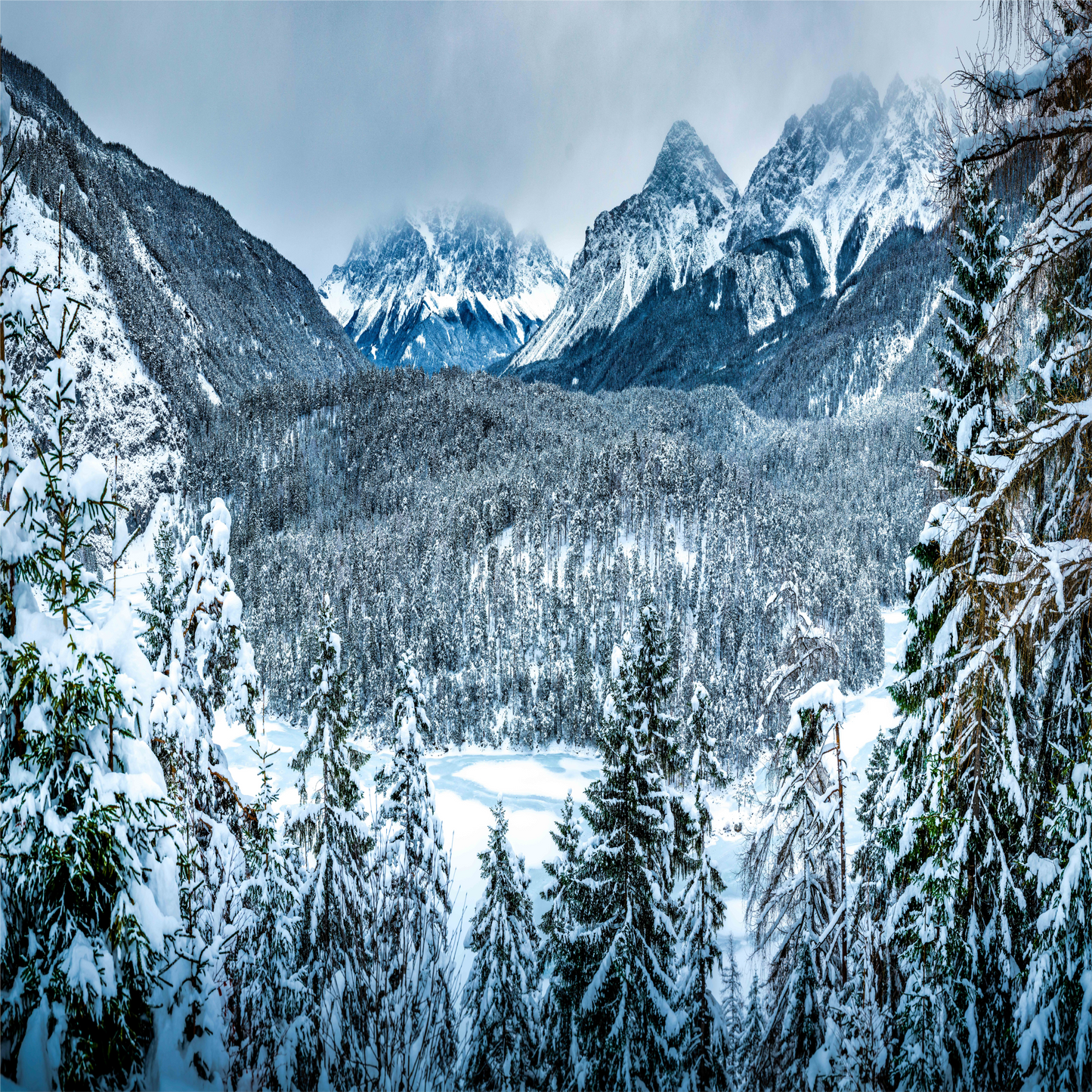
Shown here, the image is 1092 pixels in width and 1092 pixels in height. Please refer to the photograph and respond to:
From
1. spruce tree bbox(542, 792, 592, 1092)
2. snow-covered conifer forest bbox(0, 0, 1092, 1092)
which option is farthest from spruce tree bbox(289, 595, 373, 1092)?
spruce tree bbox(542, 792, 592, 1092)

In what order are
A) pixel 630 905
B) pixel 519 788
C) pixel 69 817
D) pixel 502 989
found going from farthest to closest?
pixel 519 788
pixel 502 989
pixel 630 905
pixel 69 817

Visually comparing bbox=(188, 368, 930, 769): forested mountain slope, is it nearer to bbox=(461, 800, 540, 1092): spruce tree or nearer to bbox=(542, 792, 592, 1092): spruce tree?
bbox=(542, 792, 592, 1092): spruce tree

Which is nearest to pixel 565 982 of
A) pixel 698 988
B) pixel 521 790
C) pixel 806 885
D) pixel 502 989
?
pixel 502 989

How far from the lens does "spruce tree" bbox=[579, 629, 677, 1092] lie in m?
10.2

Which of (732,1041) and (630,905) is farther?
(732,1041)

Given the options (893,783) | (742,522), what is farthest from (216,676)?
(742,522)

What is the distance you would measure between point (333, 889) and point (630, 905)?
5.72 m

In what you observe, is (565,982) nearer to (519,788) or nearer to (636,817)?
(636,817)

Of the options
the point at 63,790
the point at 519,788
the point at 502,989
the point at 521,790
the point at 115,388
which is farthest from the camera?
the point at 115,388

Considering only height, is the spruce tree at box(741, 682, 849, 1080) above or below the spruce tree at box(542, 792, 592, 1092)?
above

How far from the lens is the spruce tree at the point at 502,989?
39.1 feet

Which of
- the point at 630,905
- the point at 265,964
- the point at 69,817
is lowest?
the point at 265,964

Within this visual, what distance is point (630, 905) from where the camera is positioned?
415 inches

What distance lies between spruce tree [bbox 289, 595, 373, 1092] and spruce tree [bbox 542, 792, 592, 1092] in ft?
12.5
